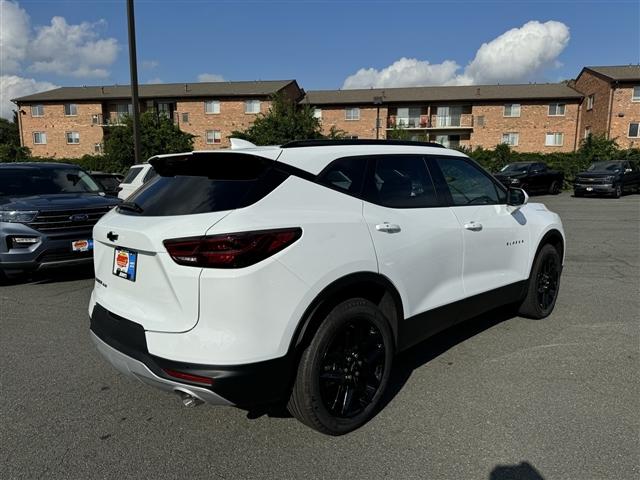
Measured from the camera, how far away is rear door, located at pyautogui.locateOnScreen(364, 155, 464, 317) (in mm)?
2984

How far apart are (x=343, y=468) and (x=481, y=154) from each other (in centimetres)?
3225

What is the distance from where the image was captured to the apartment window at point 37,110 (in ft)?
152

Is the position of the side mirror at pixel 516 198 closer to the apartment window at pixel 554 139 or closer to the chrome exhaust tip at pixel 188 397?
the chrome exhaust tip at pixel 188 397

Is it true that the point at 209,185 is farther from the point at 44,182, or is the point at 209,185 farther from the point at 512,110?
the point at 512,110

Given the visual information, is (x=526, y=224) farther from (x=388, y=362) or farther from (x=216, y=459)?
(x=216, y=459)

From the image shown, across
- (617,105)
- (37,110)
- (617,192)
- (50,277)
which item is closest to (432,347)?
(50,277)

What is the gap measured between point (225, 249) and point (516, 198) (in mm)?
3113

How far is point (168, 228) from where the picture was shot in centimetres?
245

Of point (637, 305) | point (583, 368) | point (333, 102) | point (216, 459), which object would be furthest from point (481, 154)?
point (216, 459)

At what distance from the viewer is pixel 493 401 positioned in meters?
3.23

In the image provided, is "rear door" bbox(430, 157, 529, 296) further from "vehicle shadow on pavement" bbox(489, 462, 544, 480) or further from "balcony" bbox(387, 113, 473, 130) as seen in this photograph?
"balcony" bbox(387, 113, 473, 130)

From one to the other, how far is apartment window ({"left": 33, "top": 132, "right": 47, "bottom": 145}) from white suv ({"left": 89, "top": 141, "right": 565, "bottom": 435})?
170 feet

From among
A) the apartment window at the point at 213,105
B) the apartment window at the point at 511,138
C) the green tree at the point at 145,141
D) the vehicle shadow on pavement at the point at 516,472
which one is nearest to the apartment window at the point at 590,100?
the apartment window at the point at 511,138

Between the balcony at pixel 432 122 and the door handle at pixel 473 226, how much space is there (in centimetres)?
4083
